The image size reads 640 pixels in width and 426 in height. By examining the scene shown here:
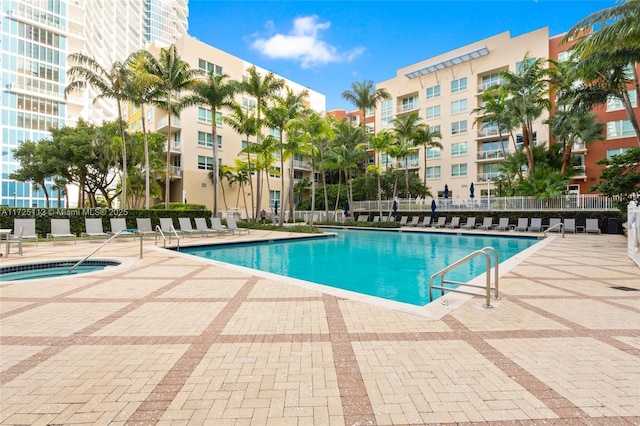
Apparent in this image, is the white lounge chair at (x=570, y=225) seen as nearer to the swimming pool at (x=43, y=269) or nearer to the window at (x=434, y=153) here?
the window at (x=434, y=153)

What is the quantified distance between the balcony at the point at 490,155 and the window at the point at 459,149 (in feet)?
4.99

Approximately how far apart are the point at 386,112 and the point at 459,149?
1146 centimetres

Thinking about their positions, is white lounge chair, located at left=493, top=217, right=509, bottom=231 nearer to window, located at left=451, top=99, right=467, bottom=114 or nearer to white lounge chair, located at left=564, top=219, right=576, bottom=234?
white lounge chair, located at left=564, top=219, right=576, bottom=234

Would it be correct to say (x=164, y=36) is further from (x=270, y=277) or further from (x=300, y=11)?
(x=270, y=277)

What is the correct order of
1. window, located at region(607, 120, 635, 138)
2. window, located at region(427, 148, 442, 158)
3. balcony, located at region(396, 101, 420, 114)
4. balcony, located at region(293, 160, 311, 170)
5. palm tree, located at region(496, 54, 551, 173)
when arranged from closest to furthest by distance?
1. palm tree, located at region(496, 54, 551, 173)
2. window, located at region(607, 120, 635, 138)
3. window, located at region(427, 148, 442, 158)
4. balcony, located at region(396, 101, 420, 114)
5. balcony, located at region(293, 160, 311, 170)

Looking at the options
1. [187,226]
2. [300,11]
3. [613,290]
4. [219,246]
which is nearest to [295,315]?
[613,290]

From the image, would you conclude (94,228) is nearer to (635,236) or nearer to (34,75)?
(635,236)

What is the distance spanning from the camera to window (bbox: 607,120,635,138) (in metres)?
26.5

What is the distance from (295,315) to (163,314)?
1.86 metres

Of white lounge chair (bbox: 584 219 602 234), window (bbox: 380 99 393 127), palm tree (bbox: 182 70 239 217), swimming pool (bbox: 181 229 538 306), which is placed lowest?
swimming pool (bbox: 181 229 538 306)

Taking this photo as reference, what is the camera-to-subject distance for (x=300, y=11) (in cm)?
2483

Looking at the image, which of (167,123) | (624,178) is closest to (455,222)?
(624,178)

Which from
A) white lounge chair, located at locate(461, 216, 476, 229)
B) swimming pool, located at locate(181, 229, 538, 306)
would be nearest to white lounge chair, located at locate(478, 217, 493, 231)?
white lounge chair, located at locate(461, 216, 476, 229)

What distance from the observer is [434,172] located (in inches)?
1479
